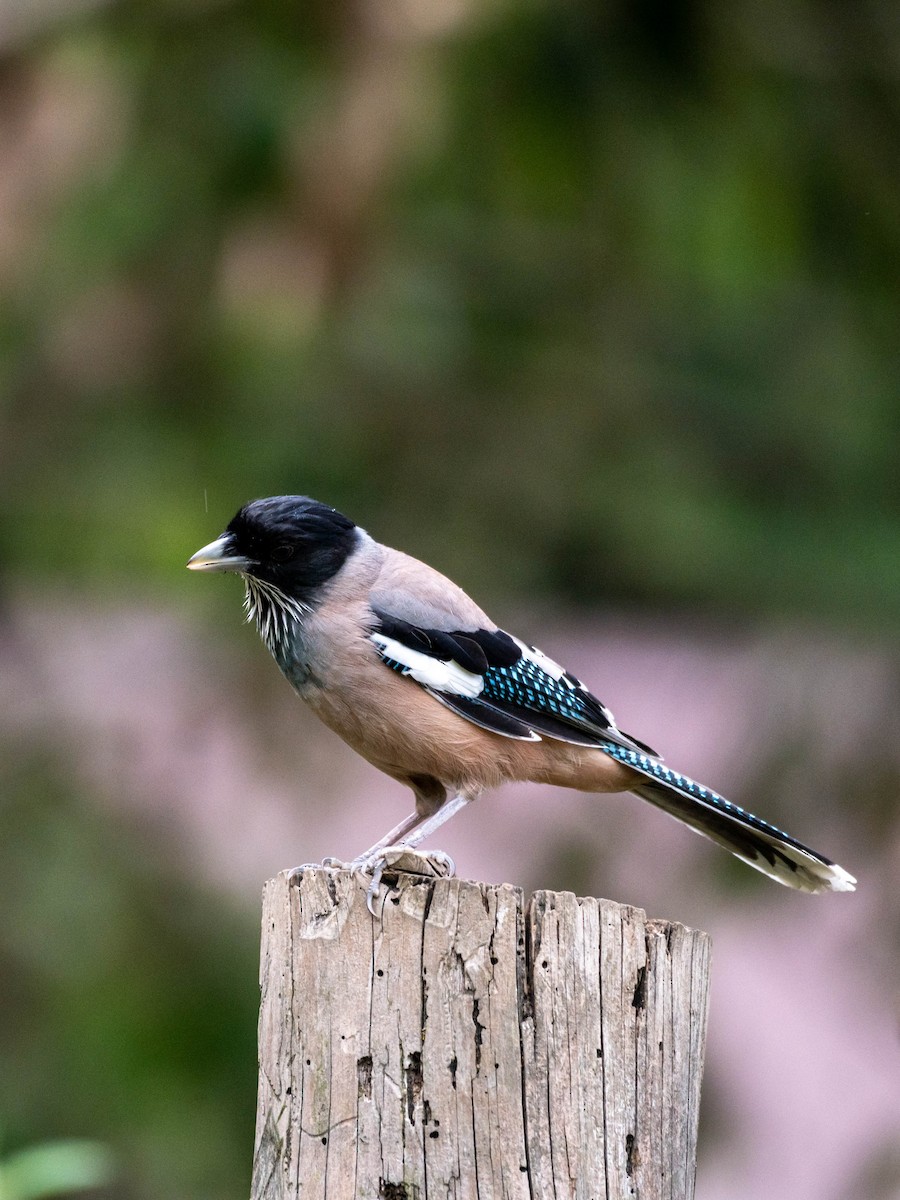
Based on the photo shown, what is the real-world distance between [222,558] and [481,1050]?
2.16m

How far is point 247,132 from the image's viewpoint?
9227mm

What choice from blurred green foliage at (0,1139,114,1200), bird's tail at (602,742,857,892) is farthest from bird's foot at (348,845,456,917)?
bird's tail at (602,742,857,892)

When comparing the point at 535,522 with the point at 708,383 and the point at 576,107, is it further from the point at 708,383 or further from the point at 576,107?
the point at 576,107

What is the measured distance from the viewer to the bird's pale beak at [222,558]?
4.99 metres

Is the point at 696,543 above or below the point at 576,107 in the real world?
below

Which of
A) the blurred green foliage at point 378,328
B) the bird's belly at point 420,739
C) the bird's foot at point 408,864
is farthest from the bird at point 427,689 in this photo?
the blurred green foliage at point 378,328

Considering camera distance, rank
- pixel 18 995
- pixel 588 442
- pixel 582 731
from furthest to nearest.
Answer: pixel 588 442
pixel 18 995
pixel 582 731

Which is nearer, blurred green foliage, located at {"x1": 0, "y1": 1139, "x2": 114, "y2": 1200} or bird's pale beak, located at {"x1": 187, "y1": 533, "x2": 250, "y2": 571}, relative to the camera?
blurred green foliage, located at {"x1": 0, "y1": 1139, "x2": 114, "y2": 1200}

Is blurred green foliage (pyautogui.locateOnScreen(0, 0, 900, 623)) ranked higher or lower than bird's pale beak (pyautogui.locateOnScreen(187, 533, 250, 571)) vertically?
higher

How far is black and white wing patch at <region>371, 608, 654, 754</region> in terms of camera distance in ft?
15.8

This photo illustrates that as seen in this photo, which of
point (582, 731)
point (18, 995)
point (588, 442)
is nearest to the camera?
point (582, 731)

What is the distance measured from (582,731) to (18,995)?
526cm

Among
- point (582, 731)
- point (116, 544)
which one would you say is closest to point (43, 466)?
point (116, 544)

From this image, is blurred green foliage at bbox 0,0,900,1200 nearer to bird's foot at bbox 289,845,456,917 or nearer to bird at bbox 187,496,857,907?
bird at bbox 187,496,857,907
